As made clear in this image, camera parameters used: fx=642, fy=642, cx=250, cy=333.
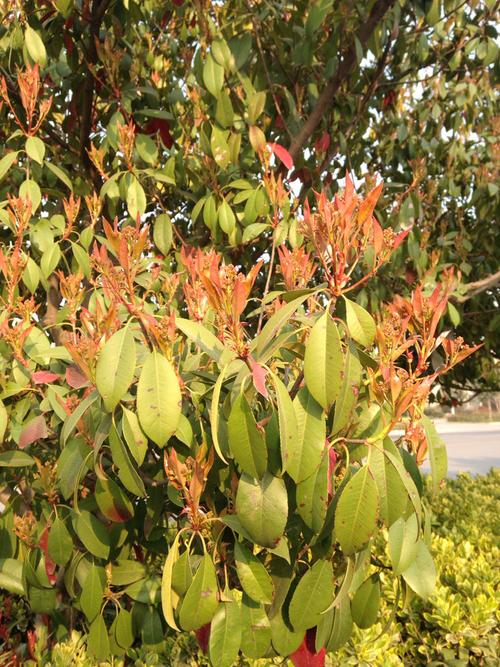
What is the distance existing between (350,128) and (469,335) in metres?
1.53

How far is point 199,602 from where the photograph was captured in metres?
0.97

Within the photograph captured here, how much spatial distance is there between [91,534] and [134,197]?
3.42ft

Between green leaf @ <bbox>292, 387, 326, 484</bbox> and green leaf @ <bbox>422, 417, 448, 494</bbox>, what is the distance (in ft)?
0.70

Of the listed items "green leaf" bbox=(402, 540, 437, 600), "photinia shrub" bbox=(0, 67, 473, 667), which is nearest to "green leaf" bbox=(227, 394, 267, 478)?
"photinia shrub" bbox=(0, 67, 473, 667)

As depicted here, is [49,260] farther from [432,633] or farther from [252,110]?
[432,633]

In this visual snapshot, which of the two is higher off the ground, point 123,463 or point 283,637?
point 123,463

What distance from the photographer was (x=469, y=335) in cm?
363

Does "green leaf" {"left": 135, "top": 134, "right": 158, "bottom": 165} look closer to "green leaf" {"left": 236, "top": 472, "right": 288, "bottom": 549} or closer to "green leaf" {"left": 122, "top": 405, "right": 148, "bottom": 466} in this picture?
"green leaf" {"left": 122, "top": 405, "right": 148, "bottom": 466}

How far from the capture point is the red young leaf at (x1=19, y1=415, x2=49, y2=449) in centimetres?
126

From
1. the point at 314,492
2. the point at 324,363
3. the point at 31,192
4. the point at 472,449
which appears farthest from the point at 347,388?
the point at 472,449

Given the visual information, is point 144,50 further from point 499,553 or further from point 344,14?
point 499,553

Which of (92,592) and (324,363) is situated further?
(92,592)

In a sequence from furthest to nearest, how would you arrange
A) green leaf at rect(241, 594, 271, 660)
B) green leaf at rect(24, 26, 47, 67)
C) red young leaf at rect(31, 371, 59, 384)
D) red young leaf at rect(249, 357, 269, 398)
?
green leaf at rect(24, 26, 47, 67)
red young leaf at rect(31, 371, 59, 384)
green leaf at rect(241, 594, 271, 660)
red young leaf at rect(249, 357, 269, 398)

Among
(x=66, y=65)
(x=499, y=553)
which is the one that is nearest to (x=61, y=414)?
(x=66, y=65)
